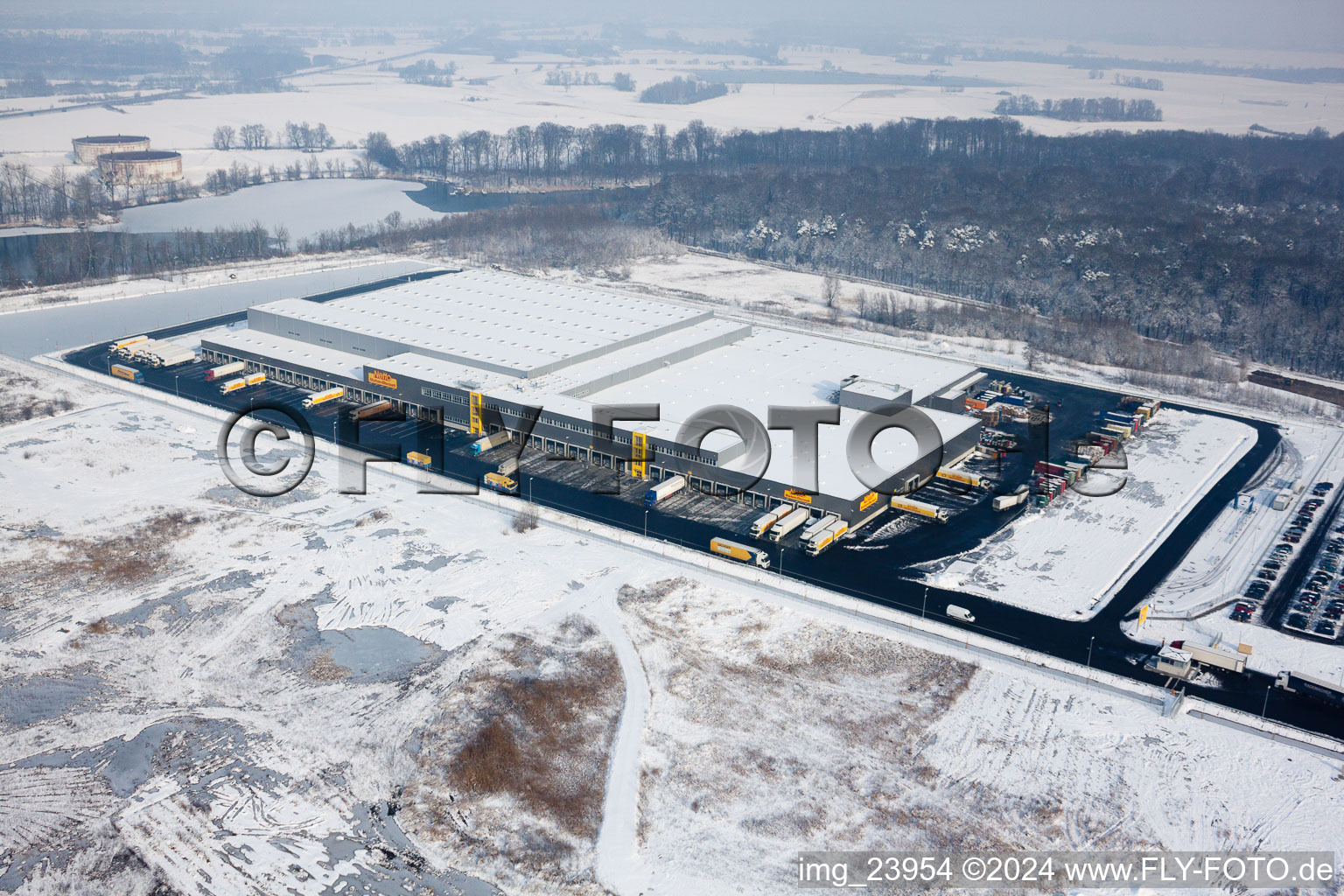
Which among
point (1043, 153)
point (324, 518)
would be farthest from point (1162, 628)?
point (1043, 153)

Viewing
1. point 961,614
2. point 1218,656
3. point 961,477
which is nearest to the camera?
point 1218,656

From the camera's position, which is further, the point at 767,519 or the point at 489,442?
the point at 489,442

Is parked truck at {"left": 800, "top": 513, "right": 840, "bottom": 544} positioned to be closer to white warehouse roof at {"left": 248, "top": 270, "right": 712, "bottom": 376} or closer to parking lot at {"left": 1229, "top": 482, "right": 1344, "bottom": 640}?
parking lot at {"left": 1229, "top": 482, "right": 1344, "bottom": 640}

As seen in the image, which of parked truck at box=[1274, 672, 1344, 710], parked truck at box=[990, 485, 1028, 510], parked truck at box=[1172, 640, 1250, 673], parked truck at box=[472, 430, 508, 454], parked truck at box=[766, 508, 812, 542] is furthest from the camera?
parked truck at box=[472, 430, 508, 454]

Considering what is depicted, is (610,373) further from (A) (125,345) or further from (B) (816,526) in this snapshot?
(A) (125,345)

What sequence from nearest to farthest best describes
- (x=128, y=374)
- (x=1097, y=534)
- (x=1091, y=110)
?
(x=1097, y=534)
(x=128, y=374)
(x=1091, y=110)

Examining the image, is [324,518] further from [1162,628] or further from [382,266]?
[382,266]

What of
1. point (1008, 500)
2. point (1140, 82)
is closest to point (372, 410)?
point (1008, 500)

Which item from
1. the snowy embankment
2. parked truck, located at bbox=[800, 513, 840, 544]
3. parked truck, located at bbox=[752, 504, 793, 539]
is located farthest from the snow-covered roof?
the snowy embankment
